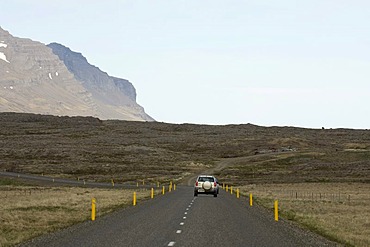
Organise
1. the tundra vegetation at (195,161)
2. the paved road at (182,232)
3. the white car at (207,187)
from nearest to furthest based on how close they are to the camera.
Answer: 1. the paved road at (182,232)
2. the white car at (207,187)
3. the tundra vegetation at (195,161)

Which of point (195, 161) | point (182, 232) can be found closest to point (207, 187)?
point (182, 232)

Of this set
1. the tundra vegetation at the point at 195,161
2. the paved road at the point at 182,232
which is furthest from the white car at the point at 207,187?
the paved road at the point at 182,232

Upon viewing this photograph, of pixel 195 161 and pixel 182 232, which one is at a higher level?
pixel 195 161

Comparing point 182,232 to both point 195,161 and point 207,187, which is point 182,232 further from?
point 195,161

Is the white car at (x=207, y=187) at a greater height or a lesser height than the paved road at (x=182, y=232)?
greater

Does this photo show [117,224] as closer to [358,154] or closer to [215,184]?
[215,184]

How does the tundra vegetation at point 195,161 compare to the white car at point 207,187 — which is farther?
the tundra vegetation at point 195,161

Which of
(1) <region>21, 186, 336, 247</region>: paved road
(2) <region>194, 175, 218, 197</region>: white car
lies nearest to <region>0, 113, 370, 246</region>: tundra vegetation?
(2) <region>194, 175, 218, 197</region>: white car

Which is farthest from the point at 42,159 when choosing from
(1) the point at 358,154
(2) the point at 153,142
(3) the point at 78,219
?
(3) the point at 78,219

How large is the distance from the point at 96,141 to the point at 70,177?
246 feet

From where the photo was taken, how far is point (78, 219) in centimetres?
2991

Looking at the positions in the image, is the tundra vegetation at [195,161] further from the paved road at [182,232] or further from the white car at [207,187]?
the paved road at [182,232]

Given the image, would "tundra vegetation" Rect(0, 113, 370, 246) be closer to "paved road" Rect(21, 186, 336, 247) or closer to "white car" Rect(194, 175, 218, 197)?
"white car" Rect(194, 175, 218, 197)

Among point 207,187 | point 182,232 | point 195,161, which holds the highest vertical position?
point 195,161
